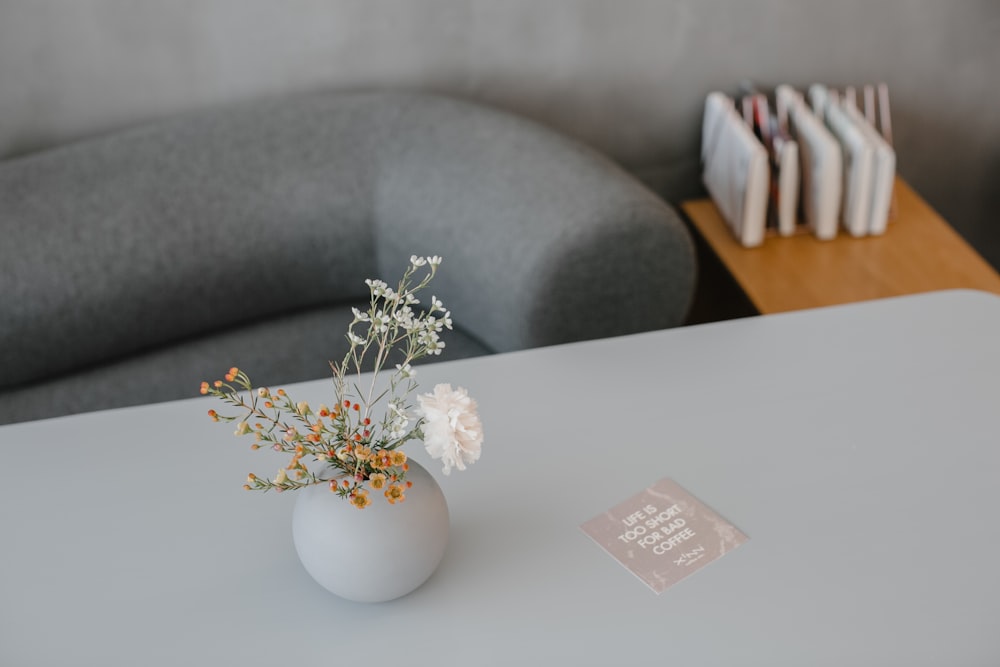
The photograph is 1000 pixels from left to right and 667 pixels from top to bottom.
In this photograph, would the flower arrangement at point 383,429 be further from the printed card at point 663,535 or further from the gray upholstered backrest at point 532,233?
the gray upholstered backrest at point 532,233

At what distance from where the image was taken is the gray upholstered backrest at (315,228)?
1646 millimetres

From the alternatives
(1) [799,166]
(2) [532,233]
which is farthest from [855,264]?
(2) [532,233]

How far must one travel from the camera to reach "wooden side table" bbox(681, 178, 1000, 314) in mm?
1900

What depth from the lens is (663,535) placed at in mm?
1111

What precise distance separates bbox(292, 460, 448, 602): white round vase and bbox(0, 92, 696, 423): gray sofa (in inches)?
26.7

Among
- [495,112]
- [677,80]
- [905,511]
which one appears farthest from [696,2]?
[905,511]

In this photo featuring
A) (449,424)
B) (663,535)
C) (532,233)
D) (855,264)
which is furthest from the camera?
(855,264)

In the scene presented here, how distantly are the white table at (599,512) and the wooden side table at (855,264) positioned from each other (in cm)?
45

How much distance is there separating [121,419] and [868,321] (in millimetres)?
1071

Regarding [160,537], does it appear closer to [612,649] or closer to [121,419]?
[121,419]

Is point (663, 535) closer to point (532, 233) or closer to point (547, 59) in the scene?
point (532, 233)

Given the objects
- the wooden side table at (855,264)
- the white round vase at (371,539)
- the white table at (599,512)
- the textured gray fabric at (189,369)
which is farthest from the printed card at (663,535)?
the wooden side table at (855,264)

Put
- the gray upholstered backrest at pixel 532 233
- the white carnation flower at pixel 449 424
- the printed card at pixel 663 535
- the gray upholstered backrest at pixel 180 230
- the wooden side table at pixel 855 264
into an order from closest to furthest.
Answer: the white carnation flower at pixel 449 424 → the printed card at pixel 663 535 → the gray upholstered backrest at pixel 532 233 → the gray upholstered backrest at pixel 180 230 → the wooden side table at pixel 855 264

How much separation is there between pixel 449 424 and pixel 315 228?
104 cm
